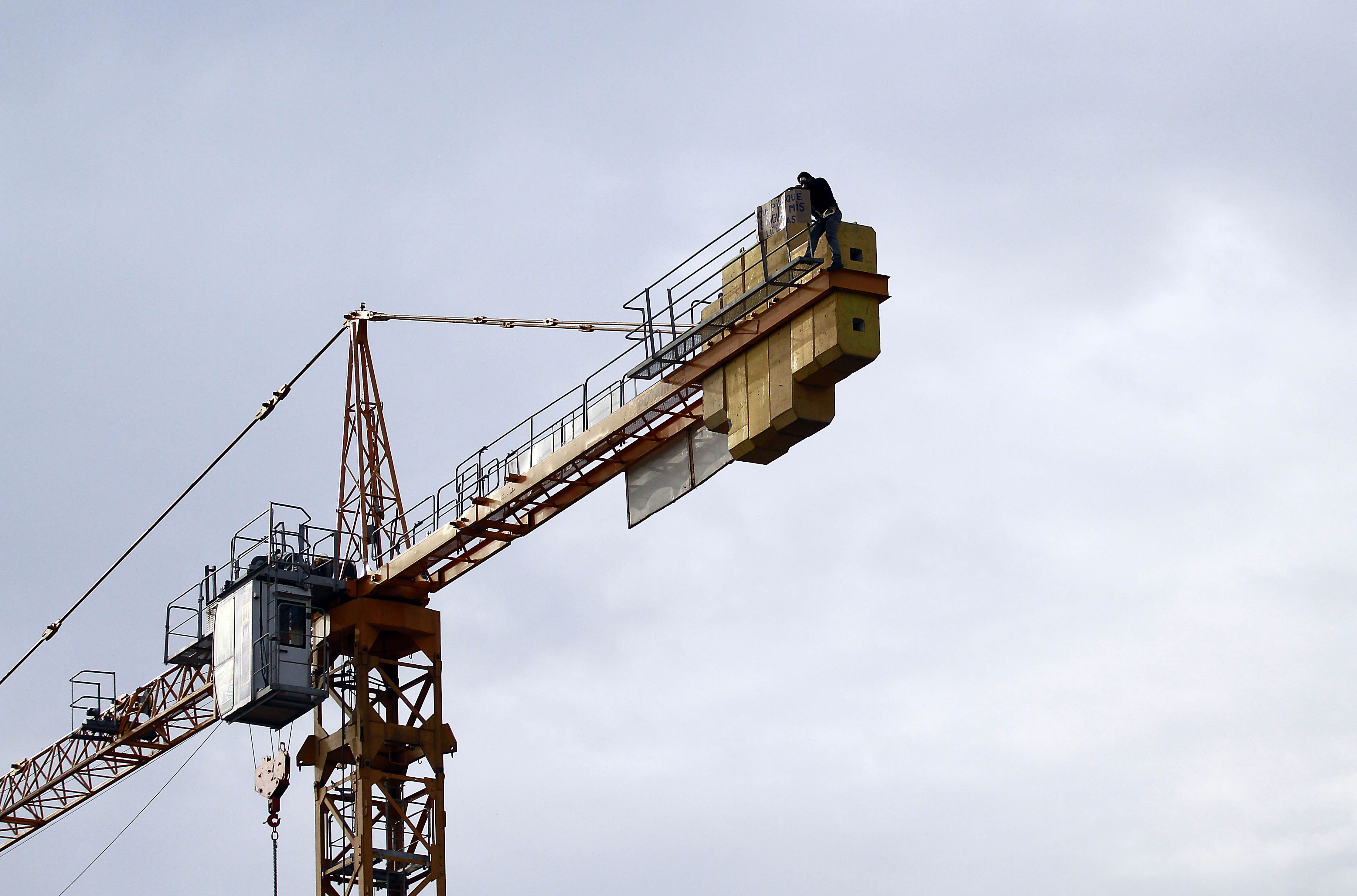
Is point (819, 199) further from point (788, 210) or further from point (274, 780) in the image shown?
point (274, 780)

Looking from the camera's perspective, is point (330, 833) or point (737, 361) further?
point (330, 833)

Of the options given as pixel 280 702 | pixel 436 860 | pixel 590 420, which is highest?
pixel 590 420

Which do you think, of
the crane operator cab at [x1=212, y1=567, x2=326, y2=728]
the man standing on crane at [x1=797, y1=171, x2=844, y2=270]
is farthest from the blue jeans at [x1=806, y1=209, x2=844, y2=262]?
the crane operator cab at [x1=212, y1=567, x2=326, y2=728]

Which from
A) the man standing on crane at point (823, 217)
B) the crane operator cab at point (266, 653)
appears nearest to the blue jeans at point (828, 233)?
the man standing on crane at point (823, 217)

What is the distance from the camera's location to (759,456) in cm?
4356

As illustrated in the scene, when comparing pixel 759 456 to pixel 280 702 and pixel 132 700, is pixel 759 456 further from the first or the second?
pixel 132 700

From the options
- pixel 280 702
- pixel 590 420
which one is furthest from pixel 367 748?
pixel 590 420

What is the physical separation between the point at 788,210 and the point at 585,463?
9004 millimetres

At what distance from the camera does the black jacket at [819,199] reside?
41906 millimetres

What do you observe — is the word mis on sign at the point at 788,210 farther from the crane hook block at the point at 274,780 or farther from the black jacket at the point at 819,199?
the crane hook block at the point at 274,780

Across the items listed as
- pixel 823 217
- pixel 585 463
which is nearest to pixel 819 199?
pixel 823 217

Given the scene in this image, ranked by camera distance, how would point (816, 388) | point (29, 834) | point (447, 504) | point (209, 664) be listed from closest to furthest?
point (816, 388) → point (447, 504) → point (209, 664) → point (29, 834)

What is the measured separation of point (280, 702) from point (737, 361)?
52.8 feet

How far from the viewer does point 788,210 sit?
42.1 metres
